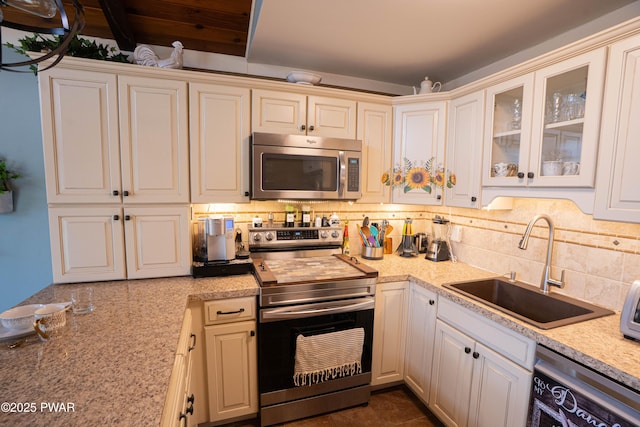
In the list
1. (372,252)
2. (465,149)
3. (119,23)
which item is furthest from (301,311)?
(119,23)

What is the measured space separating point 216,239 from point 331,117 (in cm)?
119

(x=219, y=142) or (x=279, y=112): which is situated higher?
(x=279, y=112)

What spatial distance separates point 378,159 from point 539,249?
1227mm

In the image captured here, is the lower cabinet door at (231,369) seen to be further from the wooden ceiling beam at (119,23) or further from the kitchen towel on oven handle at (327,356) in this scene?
the wooden ceiling beam at (119,23)

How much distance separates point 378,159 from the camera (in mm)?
2365

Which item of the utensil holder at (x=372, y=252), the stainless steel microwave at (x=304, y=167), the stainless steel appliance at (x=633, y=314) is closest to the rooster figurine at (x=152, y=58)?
the stainless steel microwave at (x=304, y=167)

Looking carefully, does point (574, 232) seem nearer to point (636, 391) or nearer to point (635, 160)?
point (635, 160)

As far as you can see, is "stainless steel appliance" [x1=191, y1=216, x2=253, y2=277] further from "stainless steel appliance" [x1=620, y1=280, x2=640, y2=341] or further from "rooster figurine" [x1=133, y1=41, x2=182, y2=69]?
"stainless steel appliance" [x1=620, y1=280, x2=640, y2=341]

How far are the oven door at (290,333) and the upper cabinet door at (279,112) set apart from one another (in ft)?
3.91

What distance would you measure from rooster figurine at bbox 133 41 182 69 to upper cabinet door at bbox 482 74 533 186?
1985 millimetres

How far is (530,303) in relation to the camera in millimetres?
1776

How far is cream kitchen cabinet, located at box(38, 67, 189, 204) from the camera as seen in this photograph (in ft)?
5.41

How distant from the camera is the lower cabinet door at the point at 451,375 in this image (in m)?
1.66

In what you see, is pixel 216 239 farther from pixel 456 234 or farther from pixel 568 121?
pixel 568 121
